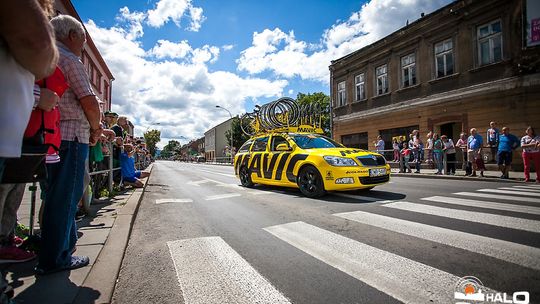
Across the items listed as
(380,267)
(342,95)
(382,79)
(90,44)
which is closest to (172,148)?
(90,44)

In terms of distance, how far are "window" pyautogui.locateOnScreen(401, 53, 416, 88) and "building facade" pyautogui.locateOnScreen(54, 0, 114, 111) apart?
65.4 ft

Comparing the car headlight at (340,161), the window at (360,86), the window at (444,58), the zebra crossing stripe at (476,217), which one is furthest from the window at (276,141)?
the window at (360,86)

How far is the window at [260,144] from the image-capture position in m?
8.88

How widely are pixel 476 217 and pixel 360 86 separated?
21.1 meters

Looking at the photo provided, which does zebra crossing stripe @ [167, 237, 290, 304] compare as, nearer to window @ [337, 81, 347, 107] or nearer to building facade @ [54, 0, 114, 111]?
building facade @ [54, 0, 114, 111]

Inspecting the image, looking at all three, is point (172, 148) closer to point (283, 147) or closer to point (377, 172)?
point (283, 147)

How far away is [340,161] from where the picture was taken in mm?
6402

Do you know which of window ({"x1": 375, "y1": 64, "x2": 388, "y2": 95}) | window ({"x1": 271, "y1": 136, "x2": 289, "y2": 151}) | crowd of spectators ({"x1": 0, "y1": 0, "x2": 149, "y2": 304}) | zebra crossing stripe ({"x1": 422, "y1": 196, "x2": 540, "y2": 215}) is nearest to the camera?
crowd of spectators ({"x1": 0, "y1": 0, "x2": 149, "y2": 304})

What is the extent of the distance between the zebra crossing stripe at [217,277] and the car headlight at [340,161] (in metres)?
3.59

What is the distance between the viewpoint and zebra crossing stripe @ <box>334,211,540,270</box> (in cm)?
274

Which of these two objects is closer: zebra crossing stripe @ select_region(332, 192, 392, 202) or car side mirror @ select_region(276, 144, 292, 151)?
zebra crossing stripe @ select_region(332, 192, 392, 202)

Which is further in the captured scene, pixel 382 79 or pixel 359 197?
pixel 382 79

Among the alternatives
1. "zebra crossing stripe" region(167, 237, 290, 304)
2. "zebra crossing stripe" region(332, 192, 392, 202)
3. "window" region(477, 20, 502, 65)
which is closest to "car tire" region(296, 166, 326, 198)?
"zebra crossing stripe" region(332, 192, 392, 202)

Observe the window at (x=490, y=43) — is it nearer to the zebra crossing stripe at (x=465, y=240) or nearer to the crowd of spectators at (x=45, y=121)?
the zebra crossing stripe at (x=465, y=240)
